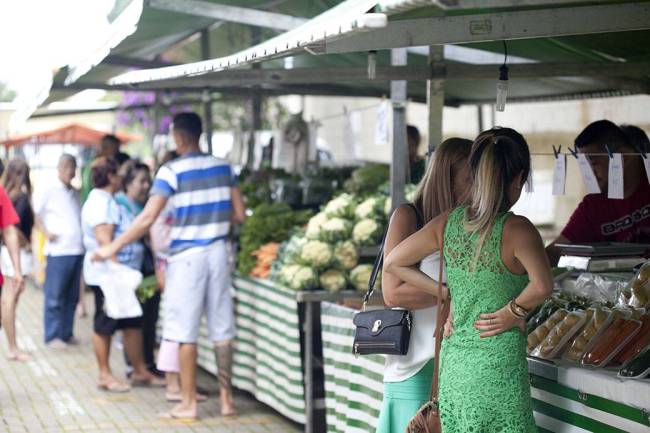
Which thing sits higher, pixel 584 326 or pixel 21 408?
pixel 584 326

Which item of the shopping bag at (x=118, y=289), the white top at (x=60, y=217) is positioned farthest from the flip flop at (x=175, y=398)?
the white top at (x=60, y=217)

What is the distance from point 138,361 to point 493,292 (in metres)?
5.56

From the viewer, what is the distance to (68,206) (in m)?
10.7

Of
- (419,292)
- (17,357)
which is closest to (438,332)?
(419,292)

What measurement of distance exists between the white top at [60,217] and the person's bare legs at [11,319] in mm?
850

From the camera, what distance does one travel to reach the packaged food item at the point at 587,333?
13.6 ft

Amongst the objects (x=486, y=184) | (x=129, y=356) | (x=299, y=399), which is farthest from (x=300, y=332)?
(x=486, y=184)

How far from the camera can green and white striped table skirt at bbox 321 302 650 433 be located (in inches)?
145

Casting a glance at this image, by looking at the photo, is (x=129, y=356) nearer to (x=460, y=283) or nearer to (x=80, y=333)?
(x=80, y=333)

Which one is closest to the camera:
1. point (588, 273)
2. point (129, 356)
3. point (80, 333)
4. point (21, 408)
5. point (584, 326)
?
point (584, 326)

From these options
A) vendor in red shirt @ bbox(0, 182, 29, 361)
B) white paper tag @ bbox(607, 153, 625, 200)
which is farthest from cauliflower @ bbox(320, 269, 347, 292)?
vendor in red shirt @ bbox(0, 182, 29, 361)

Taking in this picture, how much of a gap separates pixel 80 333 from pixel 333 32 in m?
9.32

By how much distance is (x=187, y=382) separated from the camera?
7359 millimetres

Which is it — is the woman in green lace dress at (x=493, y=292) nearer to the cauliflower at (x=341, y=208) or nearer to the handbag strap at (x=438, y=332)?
the handbag strap at (x=438, y=332)
